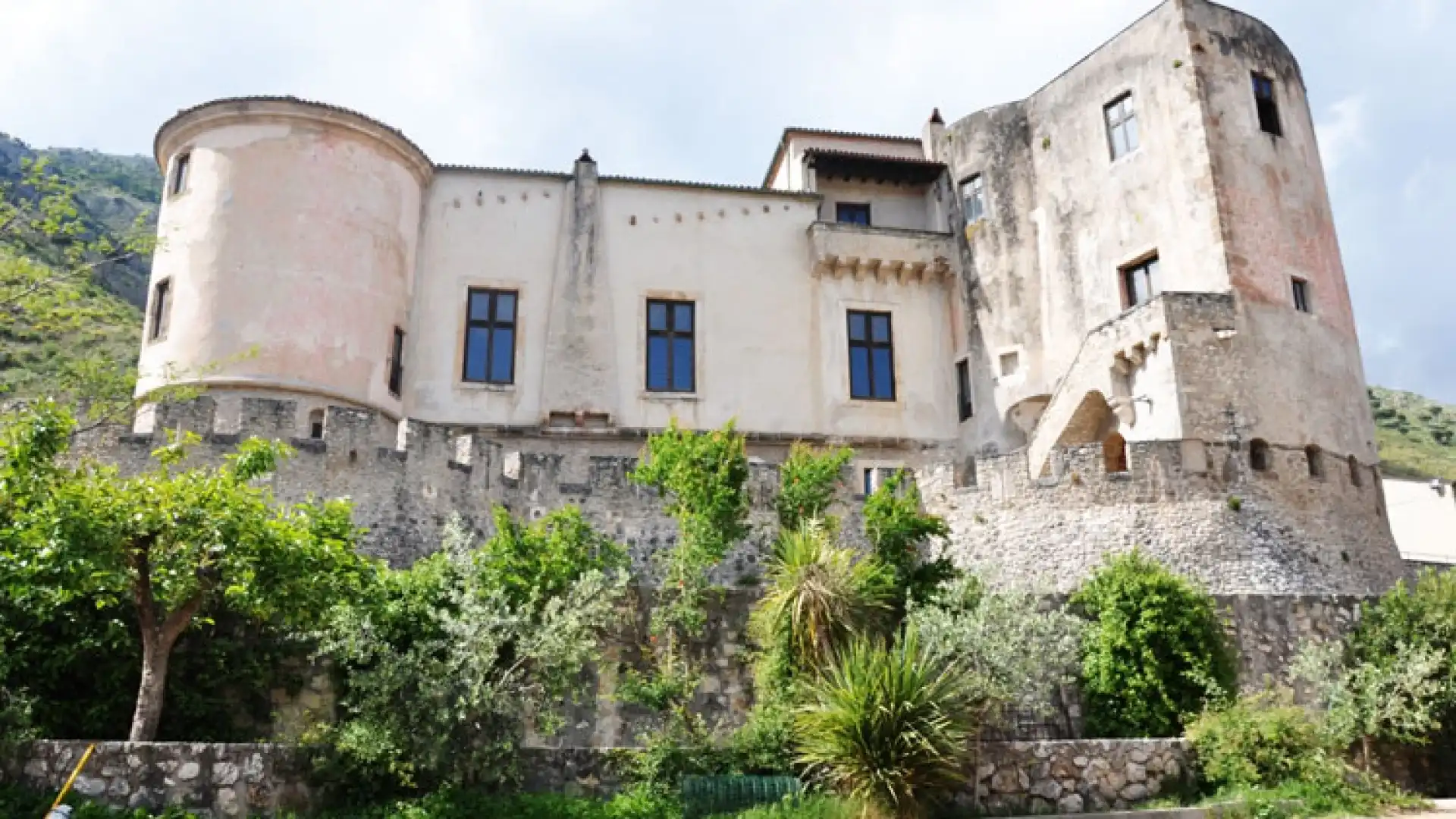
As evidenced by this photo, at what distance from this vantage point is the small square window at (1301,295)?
79.5ft

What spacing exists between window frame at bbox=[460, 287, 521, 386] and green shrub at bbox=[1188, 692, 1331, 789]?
56.9ft

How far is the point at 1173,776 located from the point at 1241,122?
16695 millimetres

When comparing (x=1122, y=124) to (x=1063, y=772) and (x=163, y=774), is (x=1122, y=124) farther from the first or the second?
(x=163, y=774)

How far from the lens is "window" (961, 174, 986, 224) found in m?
29.3

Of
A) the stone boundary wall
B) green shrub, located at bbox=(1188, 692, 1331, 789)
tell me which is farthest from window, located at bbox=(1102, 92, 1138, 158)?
the stone boundary wall

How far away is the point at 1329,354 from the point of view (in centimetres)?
2427

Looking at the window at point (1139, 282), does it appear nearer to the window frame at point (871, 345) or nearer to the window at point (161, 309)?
the window frame at point (871, 345)

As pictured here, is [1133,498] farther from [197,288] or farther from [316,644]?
[197,288]

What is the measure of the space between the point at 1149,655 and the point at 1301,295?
483 inches

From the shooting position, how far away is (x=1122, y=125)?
86.7ft

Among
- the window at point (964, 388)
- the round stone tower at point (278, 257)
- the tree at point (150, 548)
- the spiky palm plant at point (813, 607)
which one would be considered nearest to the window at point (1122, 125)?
the window at point (964, 388)

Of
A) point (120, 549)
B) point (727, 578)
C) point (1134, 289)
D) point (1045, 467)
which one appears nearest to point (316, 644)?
point (120, 549)

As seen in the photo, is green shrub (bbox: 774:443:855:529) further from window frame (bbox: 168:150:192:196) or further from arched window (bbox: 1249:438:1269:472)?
window frame (bbox: 168:150:192:196)

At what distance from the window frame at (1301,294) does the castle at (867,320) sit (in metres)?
0.09
